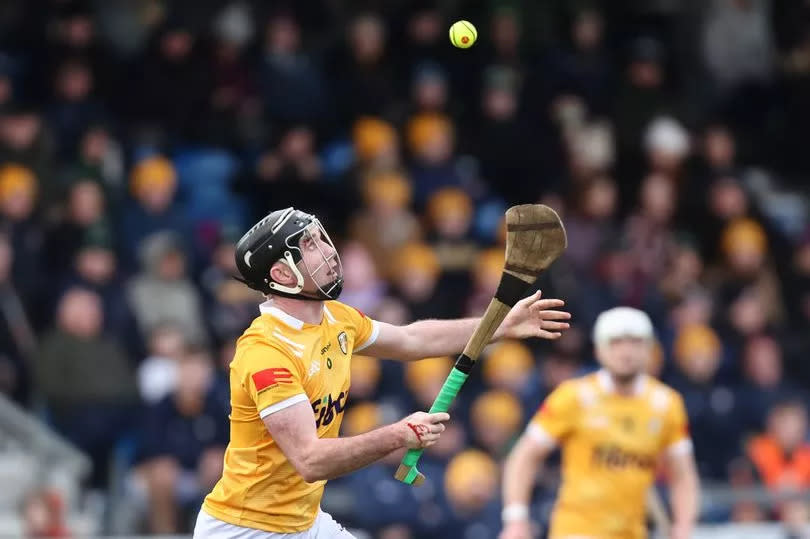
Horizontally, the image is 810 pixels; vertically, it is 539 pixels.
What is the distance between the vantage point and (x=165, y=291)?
1194cm

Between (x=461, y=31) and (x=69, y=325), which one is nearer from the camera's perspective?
(x=461, y=31)

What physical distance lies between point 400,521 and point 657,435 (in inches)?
119

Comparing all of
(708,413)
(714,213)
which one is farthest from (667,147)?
(708,413)

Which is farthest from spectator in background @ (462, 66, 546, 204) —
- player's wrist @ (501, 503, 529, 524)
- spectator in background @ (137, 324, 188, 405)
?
player's wrist @ (501, 503, 529, 524)

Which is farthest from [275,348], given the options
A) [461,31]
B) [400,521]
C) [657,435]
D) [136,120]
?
[136,120]

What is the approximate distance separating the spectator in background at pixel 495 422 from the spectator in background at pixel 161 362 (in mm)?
2100

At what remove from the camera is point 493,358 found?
12.0 meters

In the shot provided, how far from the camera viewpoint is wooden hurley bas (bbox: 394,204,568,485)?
598cm

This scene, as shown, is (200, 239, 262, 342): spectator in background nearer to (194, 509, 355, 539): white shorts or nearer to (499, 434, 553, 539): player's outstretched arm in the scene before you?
(499, 434, 553, 539): player's outstretched arm

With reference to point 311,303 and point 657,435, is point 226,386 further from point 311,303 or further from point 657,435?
point 311,303

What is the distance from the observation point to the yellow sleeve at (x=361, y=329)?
6.57 metres

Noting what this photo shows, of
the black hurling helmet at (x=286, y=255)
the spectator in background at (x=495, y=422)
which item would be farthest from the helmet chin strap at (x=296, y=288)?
the spectator in background at (x=495, y=422)

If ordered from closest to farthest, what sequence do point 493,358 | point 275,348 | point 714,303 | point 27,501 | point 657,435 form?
point 275,348 → point 657,435 → point 27,501 → point 493,358 → point 714,303

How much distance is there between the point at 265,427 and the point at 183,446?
200 inches
